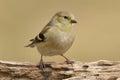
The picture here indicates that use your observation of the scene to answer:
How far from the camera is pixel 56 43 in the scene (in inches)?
398

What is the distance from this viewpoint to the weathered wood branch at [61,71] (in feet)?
31.4

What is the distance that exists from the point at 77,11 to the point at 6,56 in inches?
148

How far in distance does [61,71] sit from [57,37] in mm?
626

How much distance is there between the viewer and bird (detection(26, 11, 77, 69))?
10.1m

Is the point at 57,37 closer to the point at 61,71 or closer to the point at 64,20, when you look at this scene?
the point at 64,20

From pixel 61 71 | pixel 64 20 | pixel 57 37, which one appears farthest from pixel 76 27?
pixel 61 71

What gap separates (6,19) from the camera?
1791 cm

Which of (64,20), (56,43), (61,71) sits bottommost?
(61,71)

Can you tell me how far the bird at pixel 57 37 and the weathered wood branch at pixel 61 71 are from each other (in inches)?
5.5

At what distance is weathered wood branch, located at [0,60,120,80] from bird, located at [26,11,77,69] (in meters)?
0.14

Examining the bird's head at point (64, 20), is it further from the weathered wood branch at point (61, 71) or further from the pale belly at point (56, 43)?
the weathered wood branch at point (61, 71)

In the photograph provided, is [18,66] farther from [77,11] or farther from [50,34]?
[77,11]

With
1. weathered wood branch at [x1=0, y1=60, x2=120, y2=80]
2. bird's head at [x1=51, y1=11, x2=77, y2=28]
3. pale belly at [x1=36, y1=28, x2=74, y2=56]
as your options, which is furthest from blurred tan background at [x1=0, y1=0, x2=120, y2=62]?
weathered wood branch at [x1=0, y1=60, x2=120, y2=80]

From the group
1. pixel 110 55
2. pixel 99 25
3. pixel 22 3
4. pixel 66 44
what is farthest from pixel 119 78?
pixel 22 3
